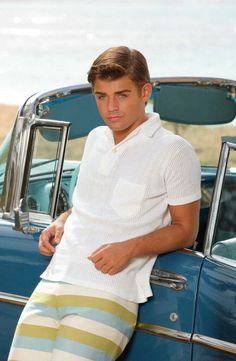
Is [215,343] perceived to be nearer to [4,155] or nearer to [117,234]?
[117,234]

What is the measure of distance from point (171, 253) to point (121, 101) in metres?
0.55

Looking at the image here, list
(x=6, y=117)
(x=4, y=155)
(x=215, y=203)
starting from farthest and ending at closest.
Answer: (x=6, y=117) < (x=4, y=155) < (x=215, y=203)

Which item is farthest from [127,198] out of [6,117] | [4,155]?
[6,117]

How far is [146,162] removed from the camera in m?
3.11

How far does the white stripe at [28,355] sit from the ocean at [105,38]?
10.8 m

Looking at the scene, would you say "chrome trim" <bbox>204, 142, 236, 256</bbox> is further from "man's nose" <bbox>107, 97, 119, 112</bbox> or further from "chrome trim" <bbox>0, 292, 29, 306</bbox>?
"chrome trim" <bbox>0, 292, 29, 306</bbox>

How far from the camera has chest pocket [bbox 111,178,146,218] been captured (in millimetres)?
3088

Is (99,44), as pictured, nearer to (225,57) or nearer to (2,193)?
(225,57)

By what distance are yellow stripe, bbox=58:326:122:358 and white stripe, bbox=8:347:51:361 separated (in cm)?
8

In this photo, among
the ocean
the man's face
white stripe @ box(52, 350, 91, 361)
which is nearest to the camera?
white stripe @ box(52, 350, 91, 361)

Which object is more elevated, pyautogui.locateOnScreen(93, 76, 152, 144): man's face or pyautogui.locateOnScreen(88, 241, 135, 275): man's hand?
pyautogui.locateOnScreen(93, 76, 152, 144): man's face

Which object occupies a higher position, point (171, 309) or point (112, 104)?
point (112, 104)

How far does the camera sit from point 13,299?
357 cm

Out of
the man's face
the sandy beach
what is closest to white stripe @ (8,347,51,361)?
the man's face
